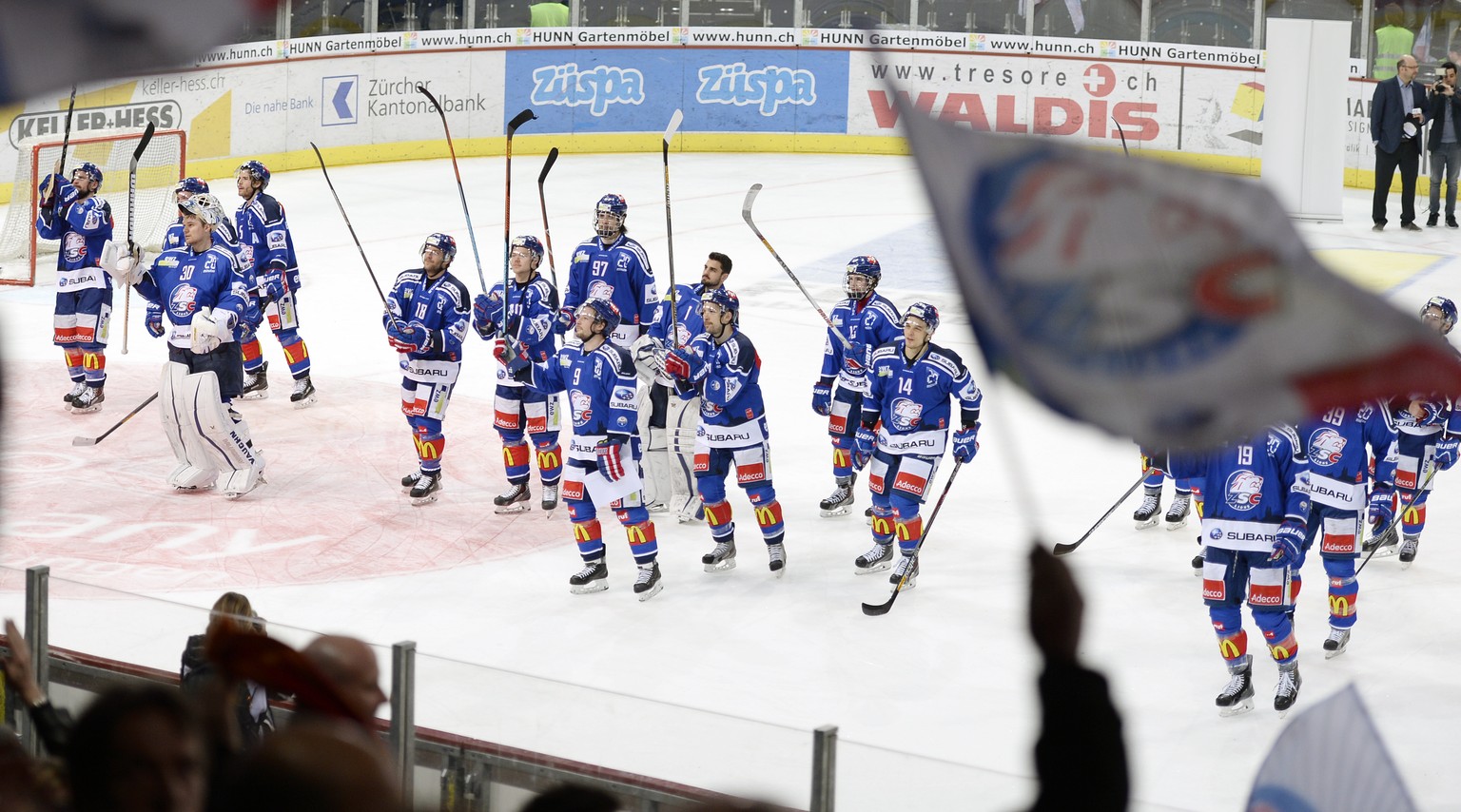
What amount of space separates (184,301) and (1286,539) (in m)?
Answer: 6.35

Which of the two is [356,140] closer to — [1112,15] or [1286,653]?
[1112,15]

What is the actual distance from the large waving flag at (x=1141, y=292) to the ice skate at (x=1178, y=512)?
771 centimetres

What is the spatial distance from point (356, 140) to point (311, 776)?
2114 cm

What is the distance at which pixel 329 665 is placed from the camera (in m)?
3.49

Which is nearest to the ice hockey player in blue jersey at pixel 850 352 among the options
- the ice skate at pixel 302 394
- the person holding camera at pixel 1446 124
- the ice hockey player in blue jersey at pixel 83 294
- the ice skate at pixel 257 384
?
the ice skate at pixel 302 394

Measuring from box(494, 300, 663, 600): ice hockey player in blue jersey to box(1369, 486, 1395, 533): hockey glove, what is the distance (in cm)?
388

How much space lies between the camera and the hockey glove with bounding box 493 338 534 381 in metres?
10.5

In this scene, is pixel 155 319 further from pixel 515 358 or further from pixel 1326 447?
pixel 1326 447

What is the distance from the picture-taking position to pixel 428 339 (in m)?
10.9

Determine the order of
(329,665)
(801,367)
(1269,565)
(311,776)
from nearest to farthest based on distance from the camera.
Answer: (311,776)
(329,665)
(1269,565)
(801,367)

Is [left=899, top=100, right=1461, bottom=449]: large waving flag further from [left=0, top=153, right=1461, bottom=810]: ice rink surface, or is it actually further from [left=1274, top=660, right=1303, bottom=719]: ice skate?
[left=1274, top=660, right=1303, bottom=719]: ice skate

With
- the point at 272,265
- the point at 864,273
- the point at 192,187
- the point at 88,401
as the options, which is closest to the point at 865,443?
the point at 864,273

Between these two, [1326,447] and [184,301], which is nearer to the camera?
[1326,447]

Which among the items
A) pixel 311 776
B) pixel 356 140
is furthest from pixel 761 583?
pixel 356 140
